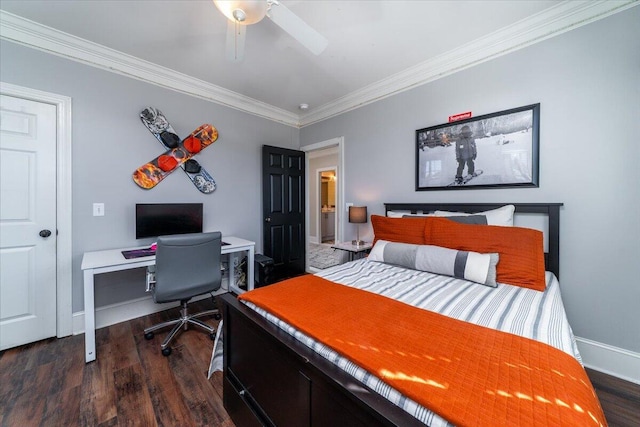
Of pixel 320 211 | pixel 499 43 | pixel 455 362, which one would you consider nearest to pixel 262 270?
pixel 455 362

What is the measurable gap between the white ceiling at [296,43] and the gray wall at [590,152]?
6.8 inches

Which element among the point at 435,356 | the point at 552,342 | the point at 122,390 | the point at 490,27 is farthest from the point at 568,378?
the point at 490,27

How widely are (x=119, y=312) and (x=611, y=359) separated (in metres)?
4.12

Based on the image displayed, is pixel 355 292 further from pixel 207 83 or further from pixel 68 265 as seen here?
pixel 207 83

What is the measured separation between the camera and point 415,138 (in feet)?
8.54

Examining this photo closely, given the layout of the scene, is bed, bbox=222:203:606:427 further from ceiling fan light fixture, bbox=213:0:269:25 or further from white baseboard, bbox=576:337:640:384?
ceiling fan light fixture, bbox=213:0:269:25

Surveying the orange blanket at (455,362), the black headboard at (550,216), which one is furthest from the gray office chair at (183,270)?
the black headboard at (550,216)

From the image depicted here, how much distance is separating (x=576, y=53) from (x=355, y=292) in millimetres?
2367

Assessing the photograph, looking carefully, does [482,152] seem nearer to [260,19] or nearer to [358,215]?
[358,215]

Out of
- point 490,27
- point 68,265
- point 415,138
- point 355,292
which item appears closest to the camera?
point 355,292

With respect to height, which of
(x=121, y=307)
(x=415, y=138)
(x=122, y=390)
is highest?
(x=415, y=138)

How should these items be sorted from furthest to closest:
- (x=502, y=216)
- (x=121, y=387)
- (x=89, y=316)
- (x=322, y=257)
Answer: (x=322, y=257) → (x=502, y=216) → (x=89, y=316) → (x=121, y=387)

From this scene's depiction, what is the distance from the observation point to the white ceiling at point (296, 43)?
1.74m

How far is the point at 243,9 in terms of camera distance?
4.38 ft
